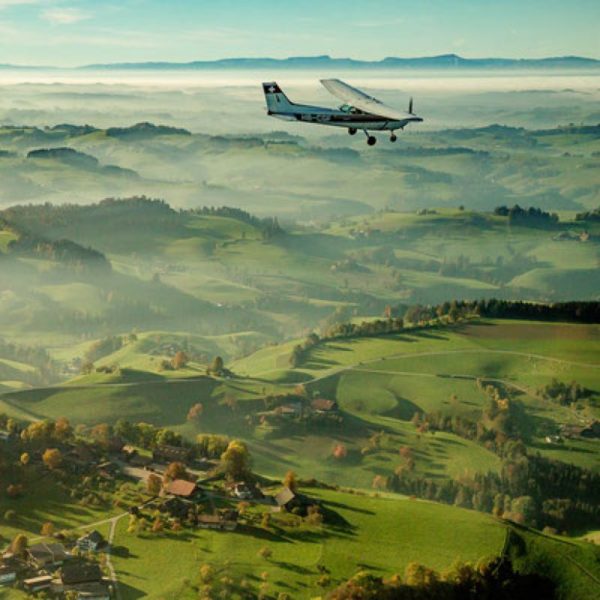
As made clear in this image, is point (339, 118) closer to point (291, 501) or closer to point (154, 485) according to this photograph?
point (291, 501)

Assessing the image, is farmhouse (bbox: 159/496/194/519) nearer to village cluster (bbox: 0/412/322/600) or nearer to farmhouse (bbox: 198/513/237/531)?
village cluster (bbox: 0/412/322/600)

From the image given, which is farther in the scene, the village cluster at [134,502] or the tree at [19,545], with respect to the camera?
Answer: the tree at [19,545]

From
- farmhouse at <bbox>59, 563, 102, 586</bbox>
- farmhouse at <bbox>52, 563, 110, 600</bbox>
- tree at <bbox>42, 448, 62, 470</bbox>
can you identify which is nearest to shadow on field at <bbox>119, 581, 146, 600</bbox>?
farmhouse at <bbox>52, 563, 110, 600</bbox>

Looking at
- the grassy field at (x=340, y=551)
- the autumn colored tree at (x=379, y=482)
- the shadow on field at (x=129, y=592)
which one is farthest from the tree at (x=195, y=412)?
the shadow on field at (x=129, y=592)

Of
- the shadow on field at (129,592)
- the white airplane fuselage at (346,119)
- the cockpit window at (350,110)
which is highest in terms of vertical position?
the cockpit window at (350,110)

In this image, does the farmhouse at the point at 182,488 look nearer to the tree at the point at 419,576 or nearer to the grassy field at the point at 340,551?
the grassy field at the point at 340,551

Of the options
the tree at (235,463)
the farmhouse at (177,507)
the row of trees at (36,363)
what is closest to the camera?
the farmhouse at (177,507)
